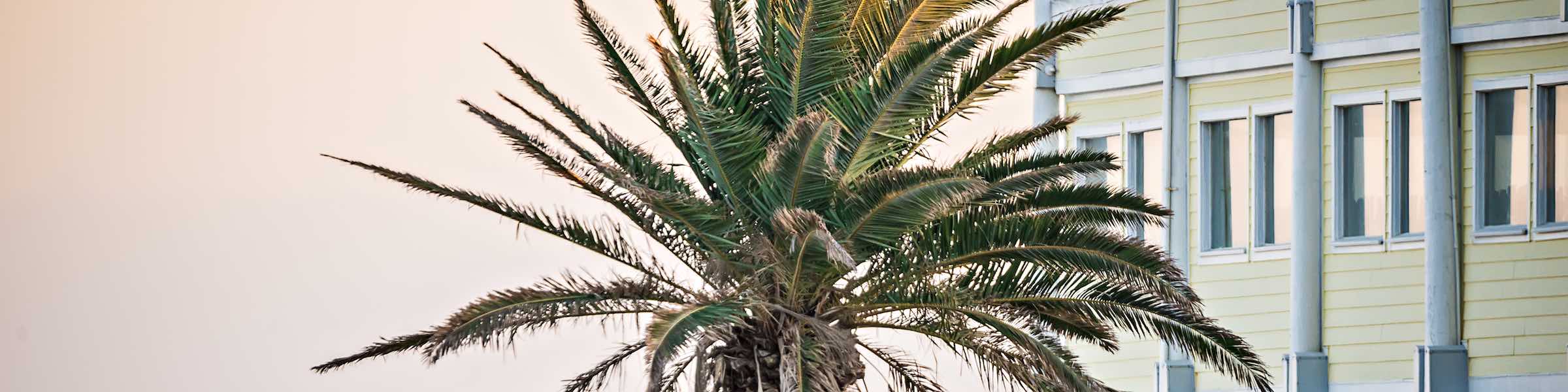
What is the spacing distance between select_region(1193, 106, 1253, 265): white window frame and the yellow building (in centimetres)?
2

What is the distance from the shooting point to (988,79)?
15.8m

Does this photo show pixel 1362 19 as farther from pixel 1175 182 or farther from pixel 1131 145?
pixel 1131 145

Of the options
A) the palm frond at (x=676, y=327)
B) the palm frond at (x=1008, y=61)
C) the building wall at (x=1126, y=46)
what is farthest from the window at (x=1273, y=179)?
the palm frond at (x=676, y=327)

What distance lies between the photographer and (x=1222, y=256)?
74.3 feet

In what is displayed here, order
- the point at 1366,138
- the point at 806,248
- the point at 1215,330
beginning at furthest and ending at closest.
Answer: the point at 1366,138 < the point at 1215,330 < the point at 806,248

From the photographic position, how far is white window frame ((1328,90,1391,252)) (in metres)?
Answer: 21.1

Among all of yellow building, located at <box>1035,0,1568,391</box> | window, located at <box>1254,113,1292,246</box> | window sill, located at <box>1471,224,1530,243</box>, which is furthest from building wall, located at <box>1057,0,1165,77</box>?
window sill, located at <box>1471,224,1530,243</box>

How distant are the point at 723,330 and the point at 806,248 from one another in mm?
Answer: 1346

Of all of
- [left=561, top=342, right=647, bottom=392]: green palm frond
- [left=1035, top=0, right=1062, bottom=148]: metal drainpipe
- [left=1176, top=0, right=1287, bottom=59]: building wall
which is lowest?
[left=561, top=342, right=647, bottom=392]: green palm frond

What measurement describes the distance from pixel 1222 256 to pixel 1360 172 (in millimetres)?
1975

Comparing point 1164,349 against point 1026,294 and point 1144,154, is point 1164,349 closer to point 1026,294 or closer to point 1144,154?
point 1144,154

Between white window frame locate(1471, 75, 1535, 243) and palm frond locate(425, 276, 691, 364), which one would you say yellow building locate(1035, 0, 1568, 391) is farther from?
palm frond locate(425, 276, 691, 364)

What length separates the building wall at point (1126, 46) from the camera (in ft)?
75.5

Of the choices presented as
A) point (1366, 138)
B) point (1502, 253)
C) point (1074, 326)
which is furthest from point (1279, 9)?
point (1074, 326)
